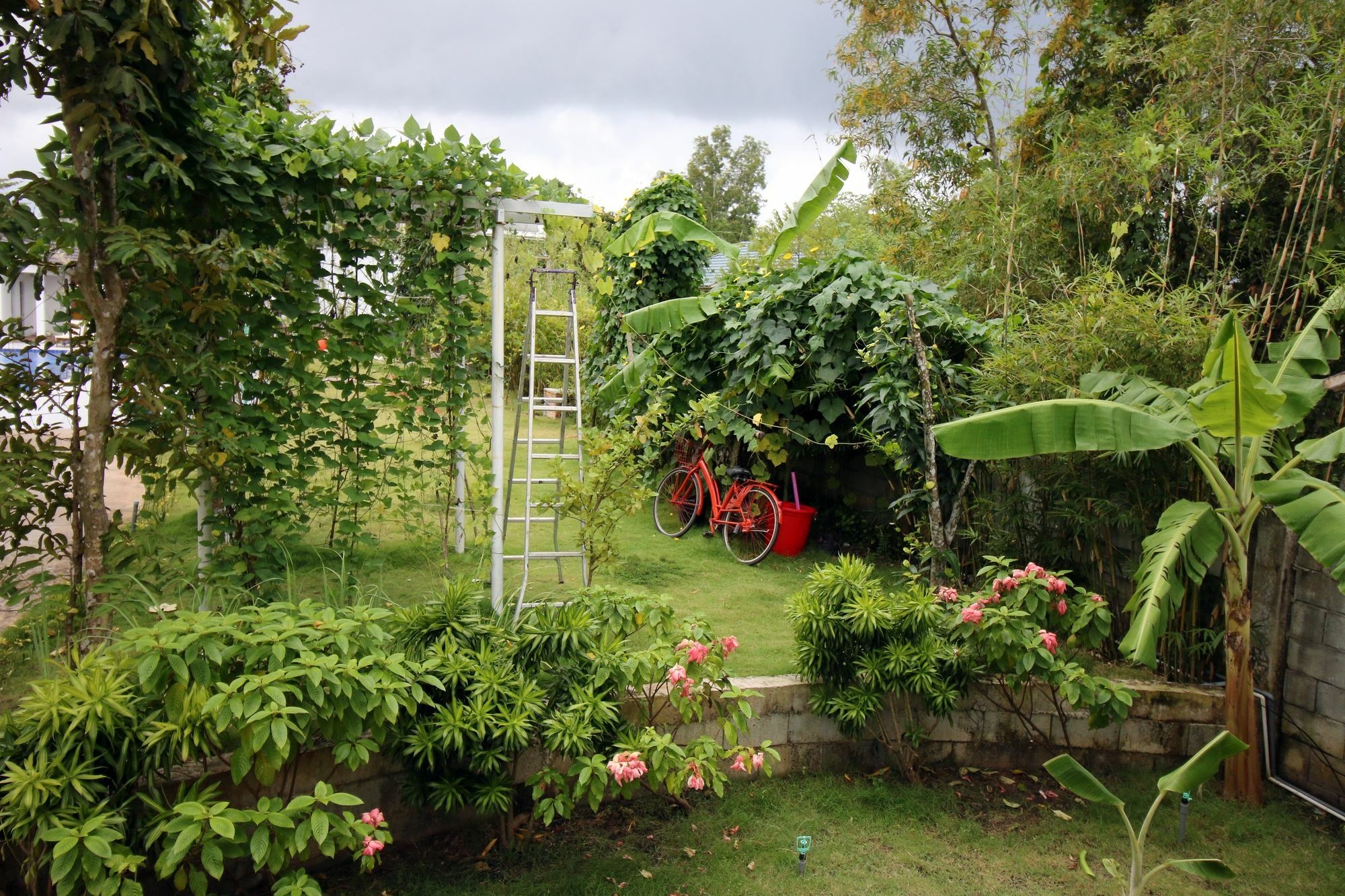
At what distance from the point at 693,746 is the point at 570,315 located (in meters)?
2.45

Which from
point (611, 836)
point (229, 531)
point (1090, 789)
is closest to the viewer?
point (1090, 789)

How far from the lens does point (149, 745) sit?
2.60 m

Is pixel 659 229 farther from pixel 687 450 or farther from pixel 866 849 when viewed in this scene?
pixel 866 849

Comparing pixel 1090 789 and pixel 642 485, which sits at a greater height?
pixel 642 485

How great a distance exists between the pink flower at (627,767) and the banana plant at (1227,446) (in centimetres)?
191

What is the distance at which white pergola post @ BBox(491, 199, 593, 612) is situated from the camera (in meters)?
4.55

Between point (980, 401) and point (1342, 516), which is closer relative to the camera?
point (1342, 516)

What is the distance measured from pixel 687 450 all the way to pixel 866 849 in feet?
16.0

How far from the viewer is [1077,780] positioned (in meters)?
3.00

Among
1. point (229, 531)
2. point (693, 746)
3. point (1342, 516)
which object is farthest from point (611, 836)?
point (1342, 516)

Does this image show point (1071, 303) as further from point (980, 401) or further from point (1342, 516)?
point (1342, 516)

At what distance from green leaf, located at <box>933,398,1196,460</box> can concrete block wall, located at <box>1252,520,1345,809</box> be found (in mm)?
1223

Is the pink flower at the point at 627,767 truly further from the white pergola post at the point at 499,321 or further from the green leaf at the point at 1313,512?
the green leaf at the point at 1313,512

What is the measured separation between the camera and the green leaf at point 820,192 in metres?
5.05
